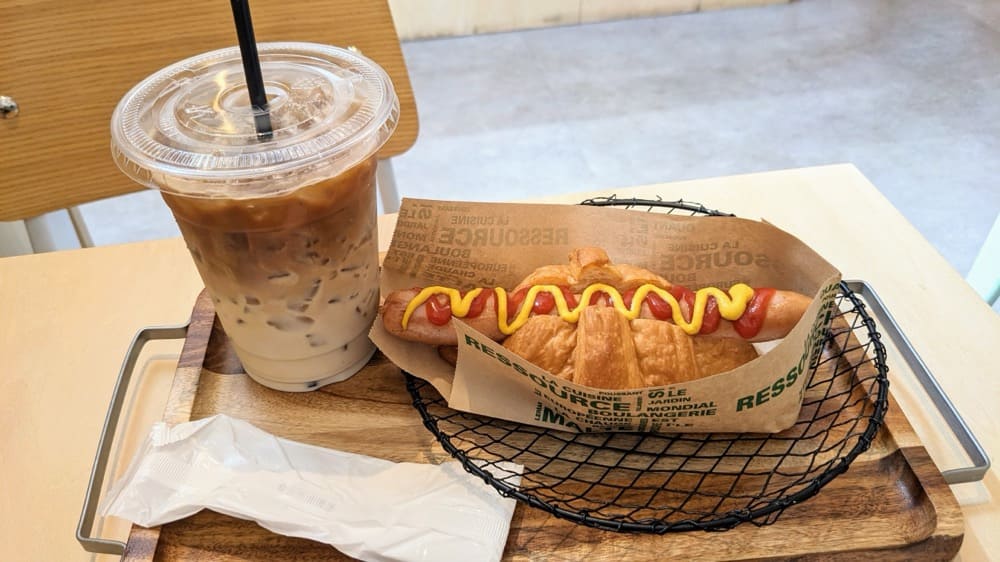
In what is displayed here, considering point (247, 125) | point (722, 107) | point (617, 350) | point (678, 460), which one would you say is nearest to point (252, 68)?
point (247, 125)

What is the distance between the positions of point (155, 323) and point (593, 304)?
2.13 feet

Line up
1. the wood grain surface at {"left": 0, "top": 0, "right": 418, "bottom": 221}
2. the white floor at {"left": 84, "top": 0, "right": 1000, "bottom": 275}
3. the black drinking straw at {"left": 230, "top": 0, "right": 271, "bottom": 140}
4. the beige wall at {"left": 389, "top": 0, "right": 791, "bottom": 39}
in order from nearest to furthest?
1. the black drinking straw at {"left": 230, "top": 0, "right": 271, "bottom": 140}
2. the wood grain surface at {"left": 0, "top": 0, "right": 418, "bottom": 221}
3. the white floor at {"left": 84, "top": 0, "right": 1000, "bottom": 275}
4. the beige wall at {"left": 389, "top": 0, "right": 791, "bottom": 39}

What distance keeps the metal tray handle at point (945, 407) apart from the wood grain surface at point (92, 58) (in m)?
0.90

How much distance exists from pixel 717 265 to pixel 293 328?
558 millimetres

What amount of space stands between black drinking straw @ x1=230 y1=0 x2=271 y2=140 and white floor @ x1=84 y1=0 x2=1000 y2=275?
2063mm

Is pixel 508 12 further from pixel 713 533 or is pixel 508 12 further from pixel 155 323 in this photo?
pixel 713 533

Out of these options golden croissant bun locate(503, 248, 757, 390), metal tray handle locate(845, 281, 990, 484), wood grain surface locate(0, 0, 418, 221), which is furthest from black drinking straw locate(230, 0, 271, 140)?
metal tray handle locate(845, 281, 990, 484)

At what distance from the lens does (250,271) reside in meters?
0.81

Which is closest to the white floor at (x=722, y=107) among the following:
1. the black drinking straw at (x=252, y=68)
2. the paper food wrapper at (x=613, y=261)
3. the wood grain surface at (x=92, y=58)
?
the wood grain surface at (x=92, y=58)

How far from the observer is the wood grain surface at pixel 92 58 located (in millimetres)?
1287

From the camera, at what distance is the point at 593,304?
3.05 feet

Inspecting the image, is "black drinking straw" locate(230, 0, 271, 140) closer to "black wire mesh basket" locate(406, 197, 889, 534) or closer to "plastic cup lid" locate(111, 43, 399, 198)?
"plastic cup lid" locate(111, 43, 399, 198)

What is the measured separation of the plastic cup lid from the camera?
74cm

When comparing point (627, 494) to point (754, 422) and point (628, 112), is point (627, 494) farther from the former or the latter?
point (628, 112)
